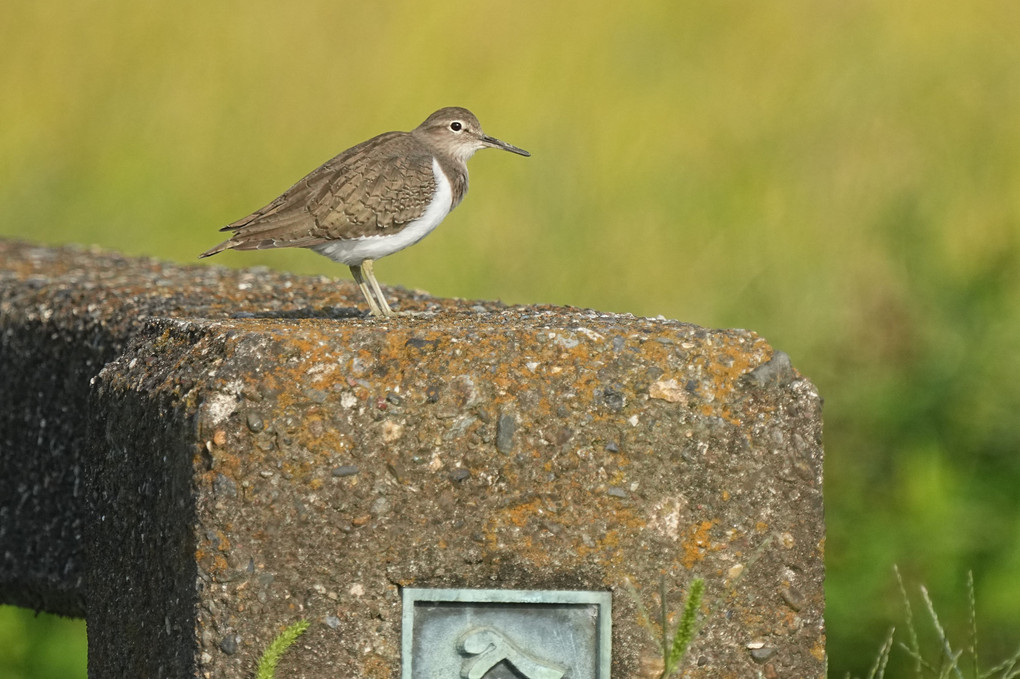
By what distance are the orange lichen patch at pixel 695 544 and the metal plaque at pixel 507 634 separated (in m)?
0.22

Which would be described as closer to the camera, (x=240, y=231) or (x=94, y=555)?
(x=94, y=555)

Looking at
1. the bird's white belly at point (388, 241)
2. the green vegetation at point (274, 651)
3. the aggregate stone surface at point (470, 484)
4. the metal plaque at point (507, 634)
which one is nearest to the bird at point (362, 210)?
the bird's white belly at point (388, 241)

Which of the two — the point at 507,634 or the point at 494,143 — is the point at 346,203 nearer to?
the point at 494,143

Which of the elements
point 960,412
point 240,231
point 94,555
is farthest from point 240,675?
point 960,412

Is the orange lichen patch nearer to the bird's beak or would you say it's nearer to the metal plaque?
the metal plaque

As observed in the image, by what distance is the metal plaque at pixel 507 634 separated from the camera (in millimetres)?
3486

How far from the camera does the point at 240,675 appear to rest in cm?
346

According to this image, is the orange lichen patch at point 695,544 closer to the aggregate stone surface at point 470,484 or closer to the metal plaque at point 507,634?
the aggregate stone surface at point 470,484

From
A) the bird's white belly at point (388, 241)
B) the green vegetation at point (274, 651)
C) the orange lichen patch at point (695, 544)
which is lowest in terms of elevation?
the green vegetation at point (274, 651)

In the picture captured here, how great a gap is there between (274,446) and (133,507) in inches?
25.5

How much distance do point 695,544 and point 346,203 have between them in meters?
1.87

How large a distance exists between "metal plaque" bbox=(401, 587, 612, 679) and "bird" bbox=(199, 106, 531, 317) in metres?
1.35

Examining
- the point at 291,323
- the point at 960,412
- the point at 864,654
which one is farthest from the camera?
the point at 960,412

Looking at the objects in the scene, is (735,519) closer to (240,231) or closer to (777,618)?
(777,618)
